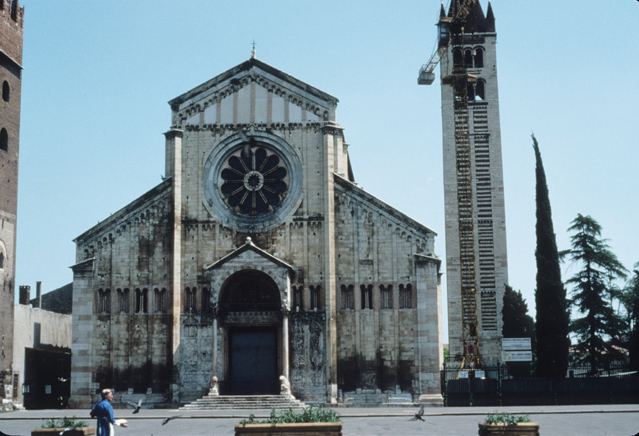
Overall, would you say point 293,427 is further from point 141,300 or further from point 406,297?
point 141,300

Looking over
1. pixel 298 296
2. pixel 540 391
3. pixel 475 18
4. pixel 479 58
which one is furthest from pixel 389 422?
pixel 475 18

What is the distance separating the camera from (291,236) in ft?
126

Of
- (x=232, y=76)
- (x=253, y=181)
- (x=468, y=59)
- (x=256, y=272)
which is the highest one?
(x=468, y=59)

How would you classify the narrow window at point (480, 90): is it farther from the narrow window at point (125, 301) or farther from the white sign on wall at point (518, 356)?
the narrow window at point (125, 301)

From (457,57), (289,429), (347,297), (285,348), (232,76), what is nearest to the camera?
(289,429)

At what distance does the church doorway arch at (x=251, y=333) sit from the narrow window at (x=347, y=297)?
2.84 metres

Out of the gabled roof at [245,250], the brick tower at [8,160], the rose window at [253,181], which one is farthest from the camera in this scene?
the rose window at [253,181]

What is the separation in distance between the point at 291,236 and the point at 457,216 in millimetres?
15556

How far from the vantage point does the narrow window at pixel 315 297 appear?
37.8 meters

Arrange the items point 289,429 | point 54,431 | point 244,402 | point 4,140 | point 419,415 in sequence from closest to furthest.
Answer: point 289,429, point 54,431, point 419,415, point 244,402, point 4,140

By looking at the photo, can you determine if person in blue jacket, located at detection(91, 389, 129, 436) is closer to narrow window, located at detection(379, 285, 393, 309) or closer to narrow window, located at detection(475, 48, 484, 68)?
narrow window, located at detection(379, 285, 393, 309)

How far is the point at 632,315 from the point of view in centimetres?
4975

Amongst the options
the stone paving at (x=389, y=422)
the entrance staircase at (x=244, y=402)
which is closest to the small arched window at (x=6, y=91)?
the stone paving at (x=389, y=422)

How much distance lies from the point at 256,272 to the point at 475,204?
18.3 meters
